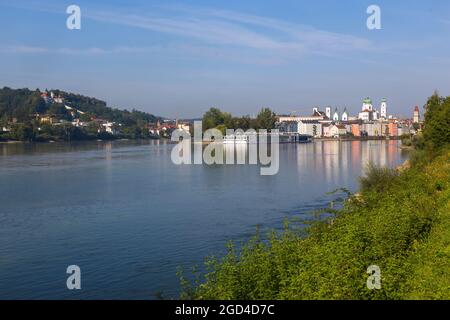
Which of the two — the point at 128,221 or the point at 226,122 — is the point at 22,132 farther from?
the point at 128,221

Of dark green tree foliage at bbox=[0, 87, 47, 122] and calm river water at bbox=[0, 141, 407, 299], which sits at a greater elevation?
dark green tree foliage at bbox=[0, 87, 47, 122]

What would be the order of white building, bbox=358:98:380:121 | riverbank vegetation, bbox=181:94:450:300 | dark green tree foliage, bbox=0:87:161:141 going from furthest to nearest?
1. white building, bbox=358:98:380:121
2. dark green tree foliage, bbox=0:87:161:141
3. riverbank vegetation, bbox=181:94:450:300

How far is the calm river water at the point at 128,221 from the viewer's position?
322 inches

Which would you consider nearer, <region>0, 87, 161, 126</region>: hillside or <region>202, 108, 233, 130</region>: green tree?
<region>202, 108, 233, 130</region>: green tree

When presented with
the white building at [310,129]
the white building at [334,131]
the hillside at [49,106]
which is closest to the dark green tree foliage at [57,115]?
the hillside at [49,106]

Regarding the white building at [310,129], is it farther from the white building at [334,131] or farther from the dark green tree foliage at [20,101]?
the dark green tree foliage at [20,101]

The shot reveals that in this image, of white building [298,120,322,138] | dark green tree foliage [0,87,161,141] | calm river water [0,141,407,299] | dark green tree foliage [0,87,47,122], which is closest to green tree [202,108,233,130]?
dark green tree foliage [0,87,161,141]

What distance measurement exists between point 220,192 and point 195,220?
5.43 meters

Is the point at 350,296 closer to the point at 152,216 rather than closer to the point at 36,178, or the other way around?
the point at 152,216

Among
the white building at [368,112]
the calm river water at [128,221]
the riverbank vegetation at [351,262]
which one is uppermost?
the white building at [368,112]

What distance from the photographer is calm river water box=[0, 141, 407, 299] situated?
8180mm

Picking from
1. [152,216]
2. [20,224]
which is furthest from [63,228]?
[152,216]

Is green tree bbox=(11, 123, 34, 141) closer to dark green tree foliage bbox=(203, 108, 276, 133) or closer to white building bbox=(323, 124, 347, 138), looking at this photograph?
dark green tree foliage bbox=(203, 108, 276, 133)

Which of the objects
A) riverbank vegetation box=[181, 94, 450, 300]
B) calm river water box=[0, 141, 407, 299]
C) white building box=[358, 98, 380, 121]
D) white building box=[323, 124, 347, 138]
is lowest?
calm river water box=[0, 141, 407, 299]
